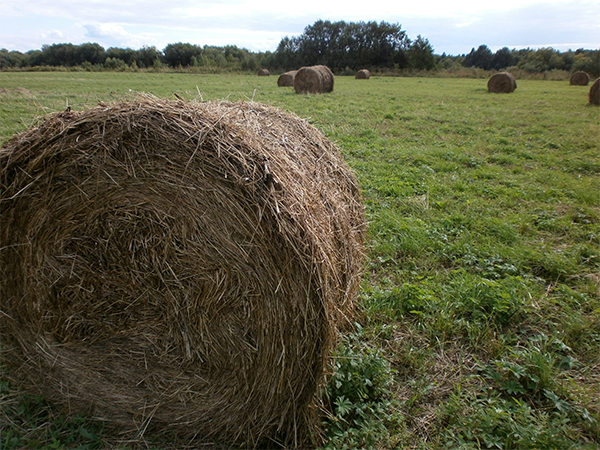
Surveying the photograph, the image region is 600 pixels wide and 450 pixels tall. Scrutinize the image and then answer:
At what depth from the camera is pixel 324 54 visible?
186 ft

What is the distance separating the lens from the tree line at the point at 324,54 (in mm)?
45688

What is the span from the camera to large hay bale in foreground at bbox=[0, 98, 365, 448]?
2176 millimetres

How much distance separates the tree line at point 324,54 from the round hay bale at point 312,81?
28.5m

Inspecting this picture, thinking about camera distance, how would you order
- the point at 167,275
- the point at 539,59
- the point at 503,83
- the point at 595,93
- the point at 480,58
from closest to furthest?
the point at 167,275, the point at 595,93, the point at 503,83, the point at 539,59, the point at 480,58

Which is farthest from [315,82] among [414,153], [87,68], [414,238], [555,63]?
[555,63]

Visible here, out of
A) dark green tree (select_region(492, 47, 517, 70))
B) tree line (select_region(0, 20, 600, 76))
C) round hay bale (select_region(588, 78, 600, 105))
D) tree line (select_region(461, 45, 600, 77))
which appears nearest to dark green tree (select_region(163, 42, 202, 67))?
tree line (select_region(0, 20, 600, 76))

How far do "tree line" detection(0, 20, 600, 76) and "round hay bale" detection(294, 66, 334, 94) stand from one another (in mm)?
28531

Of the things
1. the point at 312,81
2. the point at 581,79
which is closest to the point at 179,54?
the point at 312,81

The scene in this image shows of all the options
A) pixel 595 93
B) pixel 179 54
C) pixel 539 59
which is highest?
pixel 179 54

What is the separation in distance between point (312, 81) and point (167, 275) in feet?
64.5

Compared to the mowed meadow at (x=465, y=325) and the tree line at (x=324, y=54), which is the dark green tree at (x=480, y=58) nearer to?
the tree line at (x=324, y=54)

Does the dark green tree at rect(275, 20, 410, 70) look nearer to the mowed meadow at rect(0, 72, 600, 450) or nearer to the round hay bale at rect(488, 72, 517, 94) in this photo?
the round hay bale at rect(488, 72, 517, 94)

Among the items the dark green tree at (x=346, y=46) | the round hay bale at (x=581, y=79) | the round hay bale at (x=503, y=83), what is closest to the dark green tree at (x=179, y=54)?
the dark green tree at (x=346, y=46)

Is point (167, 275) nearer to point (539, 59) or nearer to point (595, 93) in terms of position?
point (595, 93)
